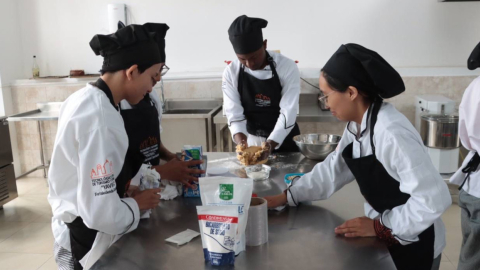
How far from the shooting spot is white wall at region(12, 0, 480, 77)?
441 centimetres

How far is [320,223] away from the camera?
1535 millimetres

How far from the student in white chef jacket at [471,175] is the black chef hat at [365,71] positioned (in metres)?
0.83

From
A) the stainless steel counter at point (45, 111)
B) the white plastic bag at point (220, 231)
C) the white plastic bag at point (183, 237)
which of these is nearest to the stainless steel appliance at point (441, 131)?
the white plastic bag at point (183, 237)

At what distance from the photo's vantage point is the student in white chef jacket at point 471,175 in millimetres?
2027

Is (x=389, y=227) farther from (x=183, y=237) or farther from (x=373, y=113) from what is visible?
(x=183, y=237)

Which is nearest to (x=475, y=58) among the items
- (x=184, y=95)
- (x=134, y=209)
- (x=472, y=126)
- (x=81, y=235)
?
(x=472, y=126)

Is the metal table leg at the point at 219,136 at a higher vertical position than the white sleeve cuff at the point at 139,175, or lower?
lower

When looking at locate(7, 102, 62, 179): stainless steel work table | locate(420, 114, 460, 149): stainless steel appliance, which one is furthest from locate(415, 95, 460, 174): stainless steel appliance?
locate(7, 102, 62, 179): stainless steel work table

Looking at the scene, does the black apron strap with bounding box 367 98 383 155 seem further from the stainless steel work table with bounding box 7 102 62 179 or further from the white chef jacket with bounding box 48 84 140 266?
the stainless steel work table with bounding box 7 102 62 179

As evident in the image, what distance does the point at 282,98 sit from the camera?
2904 millimetres

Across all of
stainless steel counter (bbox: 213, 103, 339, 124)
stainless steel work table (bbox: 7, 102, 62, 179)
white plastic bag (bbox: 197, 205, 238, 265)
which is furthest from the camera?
stainless steel work table (bbox: 7, 102, 62, 179)

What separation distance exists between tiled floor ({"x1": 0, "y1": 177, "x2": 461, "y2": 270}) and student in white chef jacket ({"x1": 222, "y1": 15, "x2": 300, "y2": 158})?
1.46 metres

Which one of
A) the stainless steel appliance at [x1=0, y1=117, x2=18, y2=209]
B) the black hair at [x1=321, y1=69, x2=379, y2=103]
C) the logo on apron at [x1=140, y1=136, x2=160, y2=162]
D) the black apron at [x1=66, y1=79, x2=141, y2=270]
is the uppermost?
the black hair at [x1=321, y1=69, x2=379, y2=103]

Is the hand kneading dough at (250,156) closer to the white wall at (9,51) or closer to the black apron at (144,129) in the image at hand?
the black apron at (144,129)
